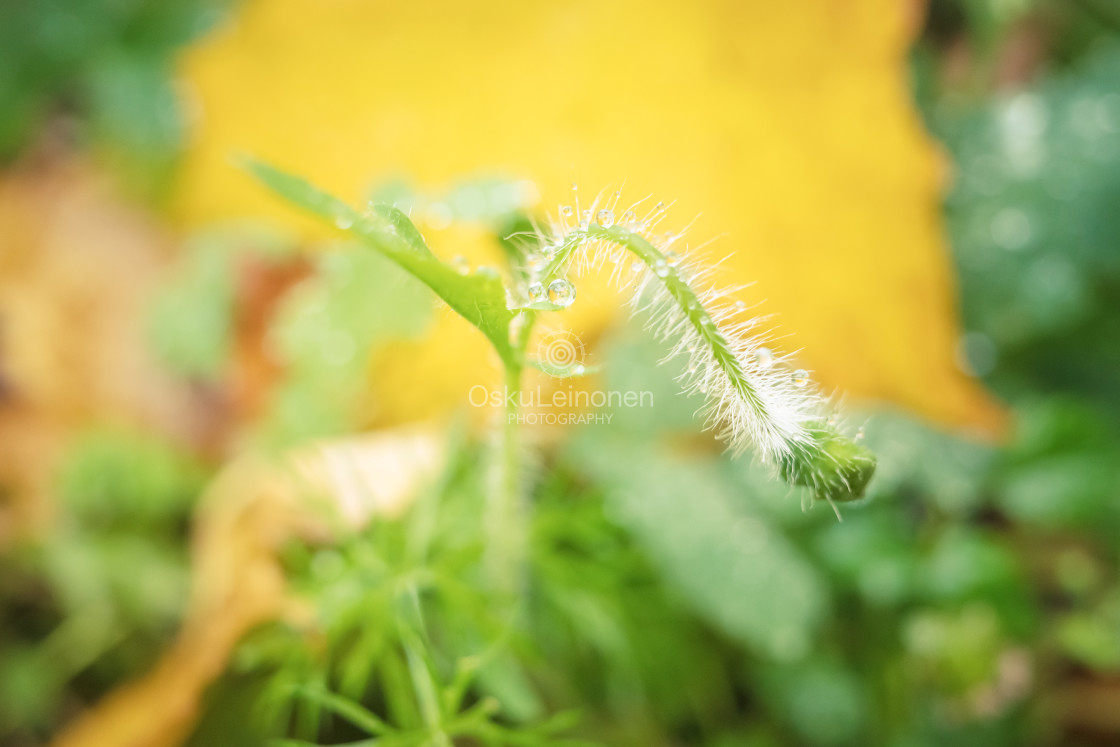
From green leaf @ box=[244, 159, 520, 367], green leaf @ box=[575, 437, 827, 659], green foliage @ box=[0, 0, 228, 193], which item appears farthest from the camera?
green foliage @ box=[0, 0, 228, 193]

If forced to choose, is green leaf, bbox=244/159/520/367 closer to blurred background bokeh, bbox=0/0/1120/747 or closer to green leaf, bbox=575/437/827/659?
blurred background bokeh, bbox=0/0/1120/747

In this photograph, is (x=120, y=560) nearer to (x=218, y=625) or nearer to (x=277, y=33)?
(x=218, y=625)

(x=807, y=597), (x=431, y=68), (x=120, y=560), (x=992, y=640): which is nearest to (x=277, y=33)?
(x=431, y=68)

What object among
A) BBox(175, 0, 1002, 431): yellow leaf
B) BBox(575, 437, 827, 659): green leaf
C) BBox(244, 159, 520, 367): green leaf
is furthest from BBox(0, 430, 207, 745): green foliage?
BBox(244, 159, 520, 367): green leaf

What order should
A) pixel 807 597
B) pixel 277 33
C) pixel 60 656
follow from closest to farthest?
pixel 807 597, pixel 60 656, pixel 277 33

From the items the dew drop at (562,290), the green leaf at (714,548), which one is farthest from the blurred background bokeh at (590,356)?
the dew drop at (562,290)

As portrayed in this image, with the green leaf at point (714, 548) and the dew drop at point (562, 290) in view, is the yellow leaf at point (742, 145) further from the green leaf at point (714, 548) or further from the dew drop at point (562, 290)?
the dew drop at point (562, 290)

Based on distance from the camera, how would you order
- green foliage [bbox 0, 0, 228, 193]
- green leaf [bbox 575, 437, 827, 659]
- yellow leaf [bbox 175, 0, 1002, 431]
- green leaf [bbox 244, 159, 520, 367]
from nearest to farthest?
1. green leaf [bbox 244, 159, 520, 367]
2. green leaf [bbox 575, 437, 827, 659]
3. yellow leaf [bbox 175, 0, 1002, 431]
4. green foliage [bbox 0, 0, 228, 193]
